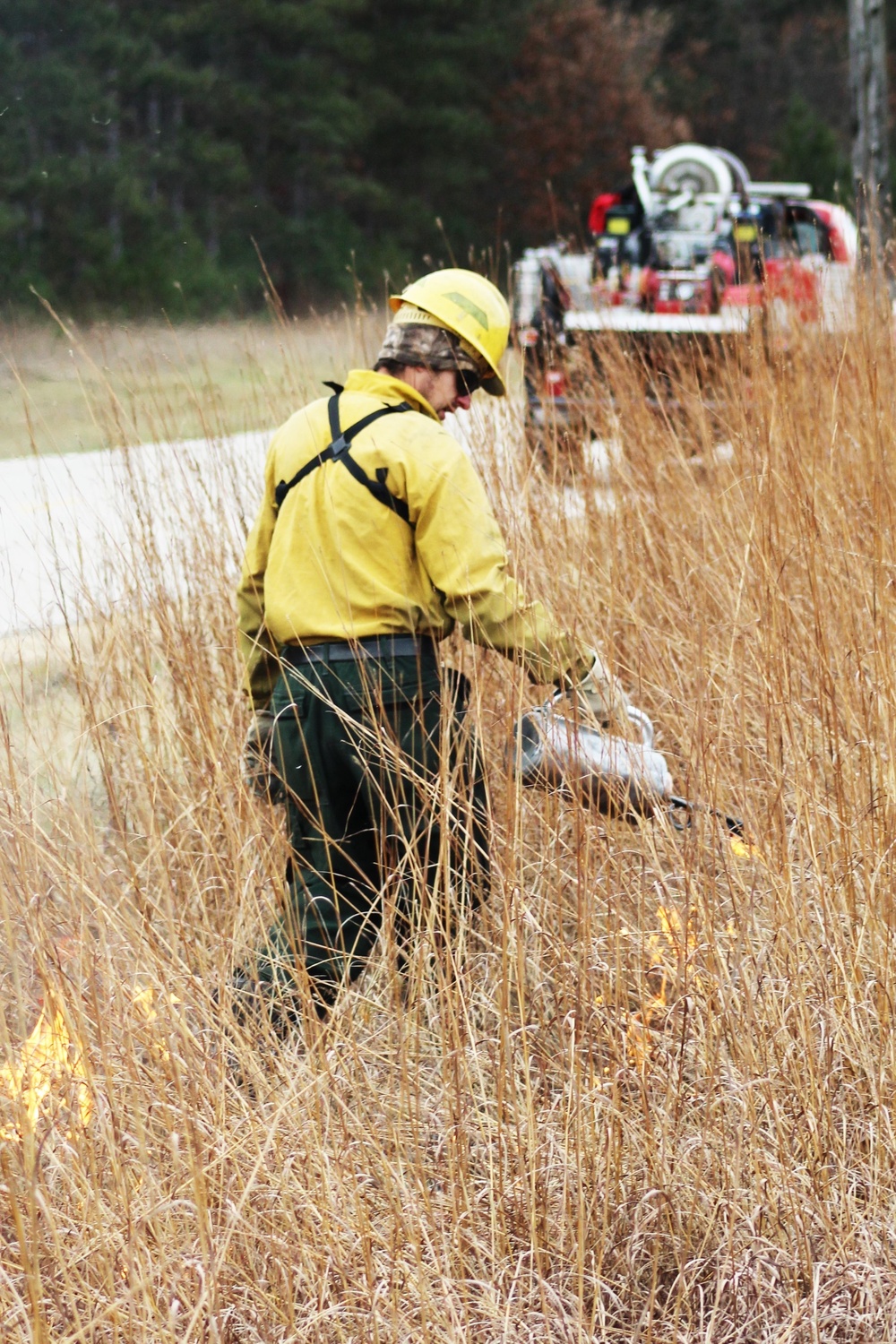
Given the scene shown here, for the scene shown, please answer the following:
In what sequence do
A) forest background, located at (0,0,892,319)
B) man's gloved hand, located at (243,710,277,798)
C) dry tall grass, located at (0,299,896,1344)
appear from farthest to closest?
forest background, located at (0,0,892,319), man's gloved hand, located at (243,710,277,798), dry tall grass, located at (0,299,896,1344)

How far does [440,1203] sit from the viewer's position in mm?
2123

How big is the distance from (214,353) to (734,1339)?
3.29 meters

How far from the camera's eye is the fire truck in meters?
4.90

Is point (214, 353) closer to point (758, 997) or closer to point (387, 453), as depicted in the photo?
point (387, 453)

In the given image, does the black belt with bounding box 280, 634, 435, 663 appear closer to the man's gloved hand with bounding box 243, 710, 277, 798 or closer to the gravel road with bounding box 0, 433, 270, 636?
the man's gloved hand with bounding box 243, 710, 277, 798

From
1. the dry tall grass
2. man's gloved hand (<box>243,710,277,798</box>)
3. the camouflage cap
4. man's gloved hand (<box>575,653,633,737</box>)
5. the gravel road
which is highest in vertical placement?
the camouflage cap

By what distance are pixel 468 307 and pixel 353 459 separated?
383 mm

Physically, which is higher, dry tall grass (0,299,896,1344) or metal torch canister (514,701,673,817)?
metal torch canister (514,701,673,817)

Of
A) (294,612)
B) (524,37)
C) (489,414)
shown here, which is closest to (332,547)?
(294,612)

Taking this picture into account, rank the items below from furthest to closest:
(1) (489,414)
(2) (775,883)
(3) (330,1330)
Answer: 1. (1) (489,414)
2. (2) (775,883)
3. (3) (330,1330)

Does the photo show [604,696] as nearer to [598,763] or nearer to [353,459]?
[598,763]

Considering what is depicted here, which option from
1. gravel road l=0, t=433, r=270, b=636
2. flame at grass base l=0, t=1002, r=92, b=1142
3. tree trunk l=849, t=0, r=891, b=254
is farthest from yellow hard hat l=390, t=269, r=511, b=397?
tree trunk l=849, t=0, r=891, b=254

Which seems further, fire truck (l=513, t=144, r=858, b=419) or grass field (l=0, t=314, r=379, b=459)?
fire truck (l=513, t=144, r=858, b=419)

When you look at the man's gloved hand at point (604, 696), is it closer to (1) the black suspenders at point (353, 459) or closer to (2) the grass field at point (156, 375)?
(1) the black suspenders at point (353, 459)
